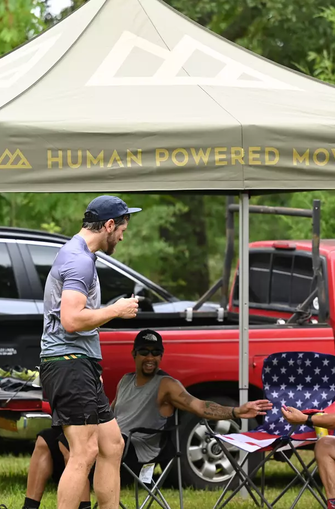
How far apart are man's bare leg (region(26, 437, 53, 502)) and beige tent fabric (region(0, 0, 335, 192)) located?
5.27ft

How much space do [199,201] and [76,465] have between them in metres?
12.2

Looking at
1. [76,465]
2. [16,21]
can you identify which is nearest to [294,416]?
[76,465]

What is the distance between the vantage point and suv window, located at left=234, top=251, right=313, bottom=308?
336 inches

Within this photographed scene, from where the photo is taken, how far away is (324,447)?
6141mm

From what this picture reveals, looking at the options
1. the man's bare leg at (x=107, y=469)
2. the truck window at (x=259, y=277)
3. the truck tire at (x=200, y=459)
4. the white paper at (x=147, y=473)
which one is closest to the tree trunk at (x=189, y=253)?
the truck window at (x=259, y=277)

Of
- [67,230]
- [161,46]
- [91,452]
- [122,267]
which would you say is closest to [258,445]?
[91,452]

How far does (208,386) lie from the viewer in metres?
7.72

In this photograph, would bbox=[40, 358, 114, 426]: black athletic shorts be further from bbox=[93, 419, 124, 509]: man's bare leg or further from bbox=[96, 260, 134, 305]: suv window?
bbox=[96, 260, 134, 305]: suv window

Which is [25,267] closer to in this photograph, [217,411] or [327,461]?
[217,411]

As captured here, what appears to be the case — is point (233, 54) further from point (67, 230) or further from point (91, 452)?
point (67, 230)

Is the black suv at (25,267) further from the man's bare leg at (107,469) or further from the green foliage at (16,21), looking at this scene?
the green foliage at (16,21)

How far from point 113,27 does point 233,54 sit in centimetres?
82

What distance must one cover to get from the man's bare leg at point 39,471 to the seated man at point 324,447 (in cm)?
140

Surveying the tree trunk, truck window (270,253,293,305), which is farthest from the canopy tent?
the tree trunk
